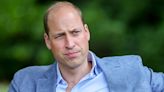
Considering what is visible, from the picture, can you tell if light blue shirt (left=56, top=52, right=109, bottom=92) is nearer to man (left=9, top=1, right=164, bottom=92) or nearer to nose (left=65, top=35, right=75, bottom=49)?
man (left=9, top=1, right=164, bottom=92)

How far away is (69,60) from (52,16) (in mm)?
225

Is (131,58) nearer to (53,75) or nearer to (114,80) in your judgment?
(114,80)

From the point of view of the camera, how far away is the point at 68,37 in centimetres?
333

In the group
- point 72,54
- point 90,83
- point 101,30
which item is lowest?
point 101,30

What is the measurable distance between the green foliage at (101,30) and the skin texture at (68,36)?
2.45 metres

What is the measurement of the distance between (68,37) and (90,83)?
294mm

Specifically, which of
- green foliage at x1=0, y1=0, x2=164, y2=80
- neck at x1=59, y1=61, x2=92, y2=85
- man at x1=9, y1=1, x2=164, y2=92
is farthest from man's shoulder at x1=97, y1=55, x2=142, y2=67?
green foliage at x1=0, y1=0, x2=164, y2=80

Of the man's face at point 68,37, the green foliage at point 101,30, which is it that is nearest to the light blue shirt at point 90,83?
the man's face at point 68,37

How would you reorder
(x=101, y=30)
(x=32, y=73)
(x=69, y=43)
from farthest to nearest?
(x=101, y=30), (x=32, y=73), (x=69, y=43)

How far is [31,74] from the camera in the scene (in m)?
3.56

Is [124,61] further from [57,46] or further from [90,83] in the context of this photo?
[57,46]

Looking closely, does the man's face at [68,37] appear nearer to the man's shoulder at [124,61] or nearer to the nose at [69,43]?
the nose at [69,43]

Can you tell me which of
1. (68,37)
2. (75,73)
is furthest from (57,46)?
(75,73)

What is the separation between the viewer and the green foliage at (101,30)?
19.4 ft
